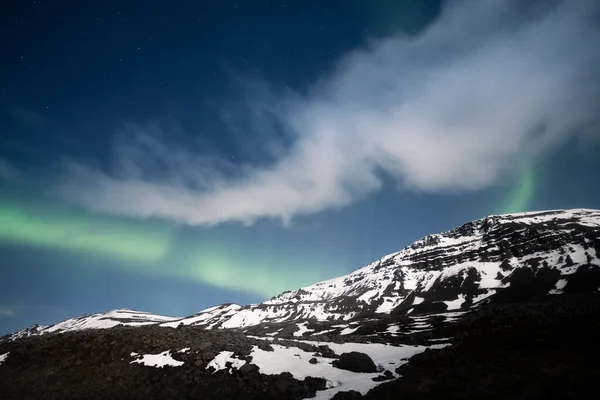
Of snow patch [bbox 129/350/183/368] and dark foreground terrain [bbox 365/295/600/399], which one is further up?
snow patch [bbox 129/350/183/368]

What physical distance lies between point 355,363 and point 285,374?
6.73 m

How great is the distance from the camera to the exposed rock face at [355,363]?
28.3 metres

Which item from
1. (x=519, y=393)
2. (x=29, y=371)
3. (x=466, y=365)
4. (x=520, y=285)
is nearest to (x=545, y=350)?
(x=466, y=365)

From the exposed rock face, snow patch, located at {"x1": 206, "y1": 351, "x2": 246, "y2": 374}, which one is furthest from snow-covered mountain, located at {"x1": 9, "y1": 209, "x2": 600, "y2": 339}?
snow patch, located at {"x1": 206, "y1": 351, "x2": 246, "y2": 374}

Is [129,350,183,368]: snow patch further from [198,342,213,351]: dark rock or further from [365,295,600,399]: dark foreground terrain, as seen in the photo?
[365,295,600,399]: dark foreground terrain

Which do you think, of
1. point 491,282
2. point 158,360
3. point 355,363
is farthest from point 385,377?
point 491,282

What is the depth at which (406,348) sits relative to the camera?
3650cm

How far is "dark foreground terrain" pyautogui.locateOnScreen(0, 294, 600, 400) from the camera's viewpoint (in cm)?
1898

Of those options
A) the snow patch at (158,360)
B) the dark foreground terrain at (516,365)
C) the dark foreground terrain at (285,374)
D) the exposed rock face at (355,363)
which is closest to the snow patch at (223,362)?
the dark foreground terrain at (285,374)

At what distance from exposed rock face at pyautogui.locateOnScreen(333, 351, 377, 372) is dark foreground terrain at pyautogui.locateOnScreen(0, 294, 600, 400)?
3.09 meters

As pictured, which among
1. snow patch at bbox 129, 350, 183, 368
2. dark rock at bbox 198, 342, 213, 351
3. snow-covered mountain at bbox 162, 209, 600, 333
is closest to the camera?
snow patch at bbox 129, 350, 183, 368

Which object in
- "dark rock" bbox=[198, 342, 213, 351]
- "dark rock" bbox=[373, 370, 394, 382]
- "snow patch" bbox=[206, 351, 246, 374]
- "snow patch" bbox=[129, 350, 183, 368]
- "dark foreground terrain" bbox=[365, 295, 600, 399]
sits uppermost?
"dark rock" bbox=[198, 342, 213, 351]

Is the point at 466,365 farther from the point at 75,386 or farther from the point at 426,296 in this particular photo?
the point at 426,296

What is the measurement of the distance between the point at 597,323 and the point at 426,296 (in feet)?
499
